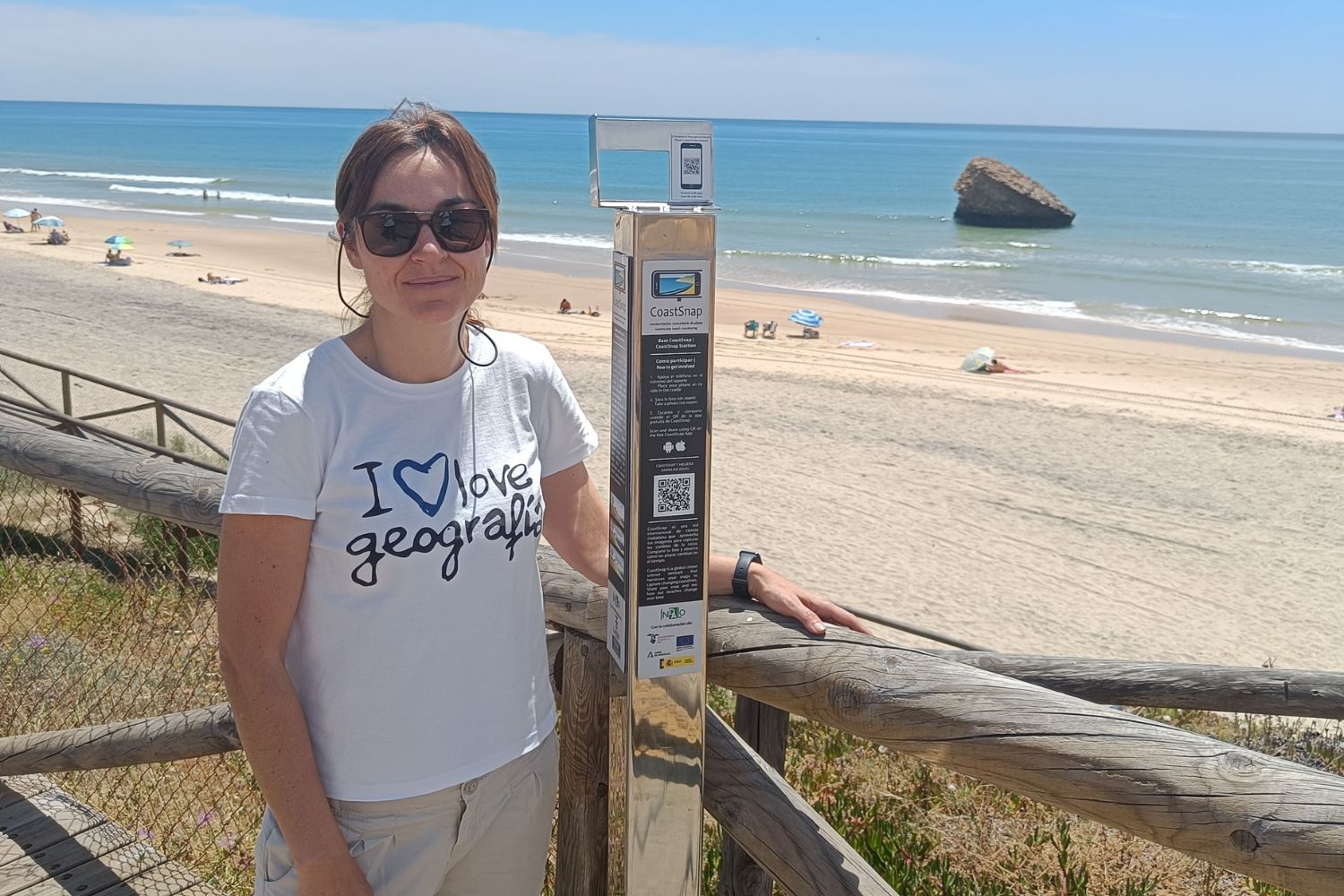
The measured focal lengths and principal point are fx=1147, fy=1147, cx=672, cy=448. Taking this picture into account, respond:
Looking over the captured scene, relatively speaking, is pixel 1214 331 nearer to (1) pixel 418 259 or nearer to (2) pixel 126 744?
(2) pixel 126 744

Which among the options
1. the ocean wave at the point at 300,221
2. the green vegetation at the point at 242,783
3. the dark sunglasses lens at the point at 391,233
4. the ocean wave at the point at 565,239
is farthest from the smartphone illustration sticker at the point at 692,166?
the ocean wave at the point at 300,221

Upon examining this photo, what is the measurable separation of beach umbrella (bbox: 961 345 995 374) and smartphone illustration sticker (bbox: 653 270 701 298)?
1833cm

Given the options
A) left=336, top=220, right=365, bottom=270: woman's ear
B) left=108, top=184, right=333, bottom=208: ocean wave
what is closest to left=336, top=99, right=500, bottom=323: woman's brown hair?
left=336, top=220, right=365, bottom=270: woman's ear

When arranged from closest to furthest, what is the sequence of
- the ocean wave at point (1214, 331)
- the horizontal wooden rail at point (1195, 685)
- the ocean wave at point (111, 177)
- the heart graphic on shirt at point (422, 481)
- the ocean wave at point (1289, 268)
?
the heart graphic on shirt at point (422, 481) → the horizontal wooden rail at point (1195, 685) → the ocean wave at point (1214, 331) → the ocean wave at point (1289, 268) → the ocean wave at point (111, 177)

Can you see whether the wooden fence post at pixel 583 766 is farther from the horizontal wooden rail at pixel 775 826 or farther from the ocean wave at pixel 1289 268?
the ocean wave at pixel 1289 268

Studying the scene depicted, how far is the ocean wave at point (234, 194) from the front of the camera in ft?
176

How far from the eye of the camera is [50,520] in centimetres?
677

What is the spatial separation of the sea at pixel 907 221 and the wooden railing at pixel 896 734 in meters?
0.85

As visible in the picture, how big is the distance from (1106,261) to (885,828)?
36.9 metres

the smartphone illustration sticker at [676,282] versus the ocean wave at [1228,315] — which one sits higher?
the smartphone illustration sticker at [676,282]

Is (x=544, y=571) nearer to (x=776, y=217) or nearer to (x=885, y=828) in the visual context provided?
(x=885, y=828)

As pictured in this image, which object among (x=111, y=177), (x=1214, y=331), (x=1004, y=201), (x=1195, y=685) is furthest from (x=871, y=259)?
(x=111, y=177)

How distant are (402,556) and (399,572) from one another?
0.08 ft

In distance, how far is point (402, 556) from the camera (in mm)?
1791
